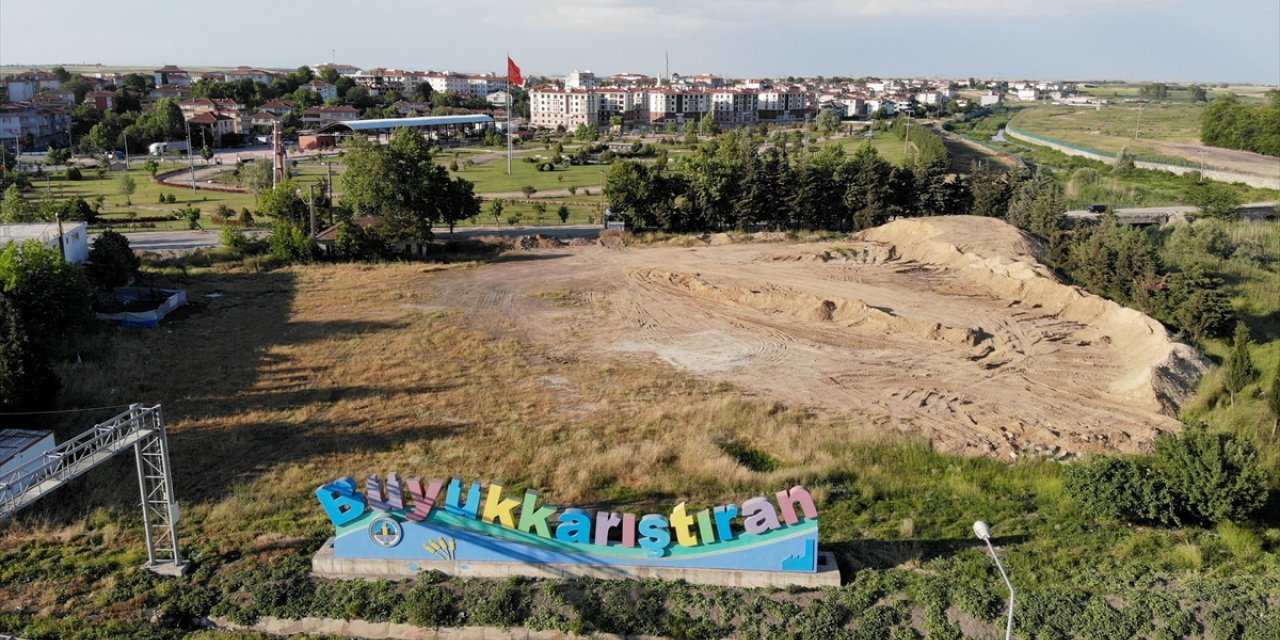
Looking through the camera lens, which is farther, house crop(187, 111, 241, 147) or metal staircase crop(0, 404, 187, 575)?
house crop(187, 111, 241, 147)

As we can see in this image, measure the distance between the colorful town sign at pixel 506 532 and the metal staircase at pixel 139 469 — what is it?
308 centimetres

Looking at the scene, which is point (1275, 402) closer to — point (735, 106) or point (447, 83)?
point (735, 106)

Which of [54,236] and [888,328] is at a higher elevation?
[54,236]

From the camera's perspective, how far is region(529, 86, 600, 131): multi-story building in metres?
142

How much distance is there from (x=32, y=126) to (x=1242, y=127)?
13576 centimetres

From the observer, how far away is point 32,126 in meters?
98.8

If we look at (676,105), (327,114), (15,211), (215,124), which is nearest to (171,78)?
(327,114)

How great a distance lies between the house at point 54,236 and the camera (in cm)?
3414

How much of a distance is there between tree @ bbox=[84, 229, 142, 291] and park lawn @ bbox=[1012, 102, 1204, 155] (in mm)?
91473

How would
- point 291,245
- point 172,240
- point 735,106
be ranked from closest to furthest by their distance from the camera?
point 291,245 → point 172,240 → point 735,106

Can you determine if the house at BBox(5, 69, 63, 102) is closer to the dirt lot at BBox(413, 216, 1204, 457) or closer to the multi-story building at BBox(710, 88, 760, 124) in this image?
the multi-story building at BBox(710, 88, 760, 124)

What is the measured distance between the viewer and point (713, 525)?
16234 mm

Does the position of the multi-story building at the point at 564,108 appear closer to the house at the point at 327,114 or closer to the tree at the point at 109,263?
the house at the point at 327,114

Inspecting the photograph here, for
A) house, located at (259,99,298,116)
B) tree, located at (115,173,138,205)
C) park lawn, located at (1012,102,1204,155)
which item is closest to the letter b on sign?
tree, located at (115,173,138,205)
